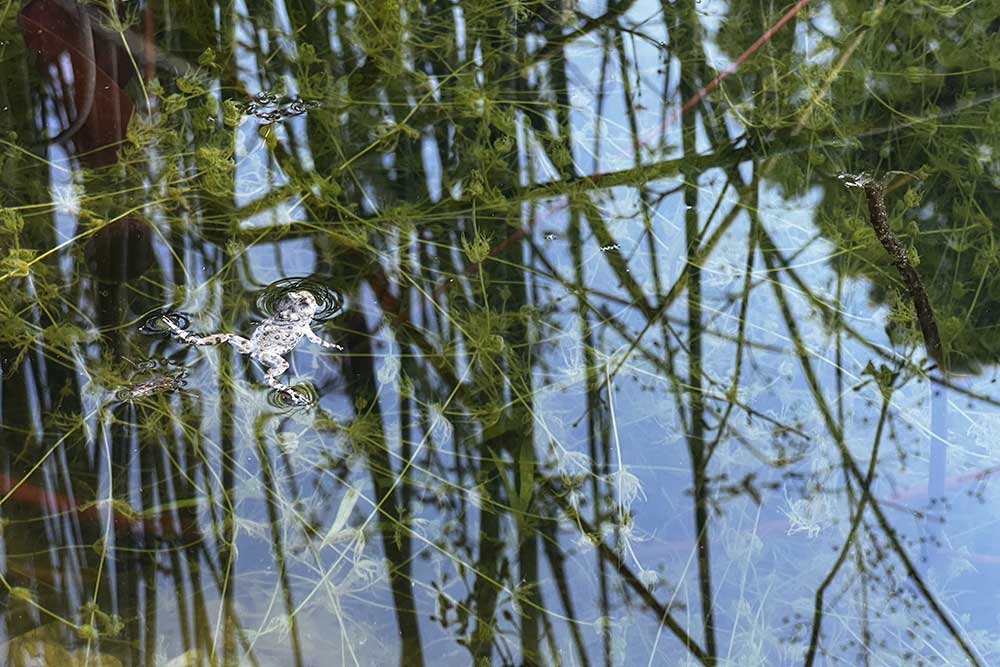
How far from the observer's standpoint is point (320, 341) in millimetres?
1927

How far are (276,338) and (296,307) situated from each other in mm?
91

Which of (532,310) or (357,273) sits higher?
(357,273)

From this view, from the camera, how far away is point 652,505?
1.82 metres

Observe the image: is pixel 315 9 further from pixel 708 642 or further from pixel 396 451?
pixel 708 642

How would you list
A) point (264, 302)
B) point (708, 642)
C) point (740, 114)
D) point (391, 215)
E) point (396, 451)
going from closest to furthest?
1. point (708, 642)
2. point (396, 451)
3. point (264, 302)
4. point (391, 215)
5. point (740, 114)

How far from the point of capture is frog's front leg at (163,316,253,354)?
191 cm

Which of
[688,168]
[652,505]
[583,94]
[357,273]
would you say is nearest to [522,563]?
[652,505]

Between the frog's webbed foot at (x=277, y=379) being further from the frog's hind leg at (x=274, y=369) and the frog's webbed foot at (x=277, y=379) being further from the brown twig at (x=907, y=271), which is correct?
the brown twig at (x=907, y=271)

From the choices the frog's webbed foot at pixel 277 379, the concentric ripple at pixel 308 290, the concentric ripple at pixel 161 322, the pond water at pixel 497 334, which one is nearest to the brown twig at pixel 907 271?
the pond water at pixel 497 334

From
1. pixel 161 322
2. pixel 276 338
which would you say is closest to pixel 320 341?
pixel 276 338

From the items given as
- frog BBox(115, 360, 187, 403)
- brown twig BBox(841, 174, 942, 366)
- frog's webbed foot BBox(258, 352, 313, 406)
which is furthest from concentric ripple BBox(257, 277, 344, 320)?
brown twig BBox(841, 174, 942, 366)

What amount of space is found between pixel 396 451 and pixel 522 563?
0.34 metres

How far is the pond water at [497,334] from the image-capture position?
5.70 feet

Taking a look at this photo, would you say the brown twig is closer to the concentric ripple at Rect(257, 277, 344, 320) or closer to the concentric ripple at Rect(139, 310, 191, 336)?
the concentric ripple at Rect(257, 277, 344, 320)
